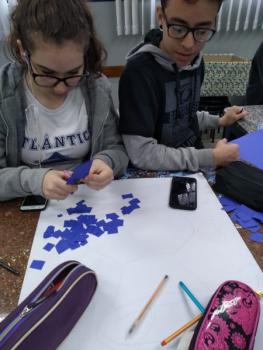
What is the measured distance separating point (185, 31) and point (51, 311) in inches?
28.8

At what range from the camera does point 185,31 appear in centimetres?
80

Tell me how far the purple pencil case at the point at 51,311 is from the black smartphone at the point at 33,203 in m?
0.26

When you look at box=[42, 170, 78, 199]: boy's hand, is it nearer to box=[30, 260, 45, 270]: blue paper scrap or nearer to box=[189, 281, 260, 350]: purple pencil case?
box=[30, 260, 45, 270]: blue paper scrap

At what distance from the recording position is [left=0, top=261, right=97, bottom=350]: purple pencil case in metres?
0.38

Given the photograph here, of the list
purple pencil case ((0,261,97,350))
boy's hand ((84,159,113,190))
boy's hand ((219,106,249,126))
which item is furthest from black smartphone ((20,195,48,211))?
boy's hand ((219,106,249,126))

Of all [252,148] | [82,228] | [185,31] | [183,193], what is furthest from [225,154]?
[82,228]

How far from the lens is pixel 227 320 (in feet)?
1.39

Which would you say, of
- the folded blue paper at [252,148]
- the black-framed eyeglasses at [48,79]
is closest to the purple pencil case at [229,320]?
the folded blue paper at [252,148]

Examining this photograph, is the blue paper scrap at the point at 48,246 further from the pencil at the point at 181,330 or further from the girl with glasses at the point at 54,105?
the pencil at the point at 181,330

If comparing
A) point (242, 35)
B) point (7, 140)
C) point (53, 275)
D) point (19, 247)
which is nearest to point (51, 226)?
point (19, 247)

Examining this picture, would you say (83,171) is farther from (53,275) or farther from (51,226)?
(53,275)

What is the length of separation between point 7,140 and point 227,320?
68 cm

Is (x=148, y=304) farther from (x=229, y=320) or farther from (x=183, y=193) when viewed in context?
(x=183, y=193)

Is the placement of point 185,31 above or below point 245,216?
above
